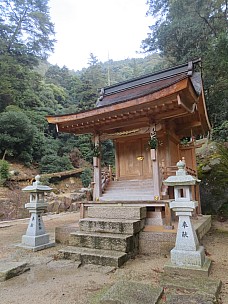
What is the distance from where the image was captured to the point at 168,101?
479 centimetres

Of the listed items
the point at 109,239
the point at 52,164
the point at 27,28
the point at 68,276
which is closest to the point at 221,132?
the point at 109,239

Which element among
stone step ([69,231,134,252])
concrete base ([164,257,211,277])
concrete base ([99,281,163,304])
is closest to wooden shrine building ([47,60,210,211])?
stone step ([69,231,134,252])

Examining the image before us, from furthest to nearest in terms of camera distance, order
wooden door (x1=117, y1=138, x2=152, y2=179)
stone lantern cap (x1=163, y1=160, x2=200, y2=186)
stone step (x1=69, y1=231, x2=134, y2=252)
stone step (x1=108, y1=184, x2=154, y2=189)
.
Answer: wooden door (x1=117, y1=138, x2=152, y2=179), stone step (x1=108, y1=184, x2=154, y2=189), stone step (x1=69, y1=231, x2=134, y2=252), stone lantern cap (x1=163, y1=160, x2=200, y2=186)

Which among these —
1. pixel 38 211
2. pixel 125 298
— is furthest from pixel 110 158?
pixel 125 298

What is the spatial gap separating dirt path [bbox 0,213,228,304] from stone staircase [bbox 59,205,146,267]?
0.16 m

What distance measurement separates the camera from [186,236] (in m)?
3.44

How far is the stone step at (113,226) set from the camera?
435 centimetres

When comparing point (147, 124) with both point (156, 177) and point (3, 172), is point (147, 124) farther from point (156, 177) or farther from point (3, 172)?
point (3, 172)

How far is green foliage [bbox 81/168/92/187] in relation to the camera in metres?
17.1

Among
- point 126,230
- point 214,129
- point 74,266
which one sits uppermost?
point 214,129

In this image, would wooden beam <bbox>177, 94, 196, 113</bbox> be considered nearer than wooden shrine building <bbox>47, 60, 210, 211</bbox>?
Yes

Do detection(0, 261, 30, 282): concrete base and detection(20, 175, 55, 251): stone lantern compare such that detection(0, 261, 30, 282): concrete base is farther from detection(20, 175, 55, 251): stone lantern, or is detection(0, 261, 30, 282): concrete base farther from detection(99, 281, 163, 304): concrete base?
detection(99, 281, 163, 304): concrete base

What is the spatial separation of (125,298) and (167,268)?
1054mm

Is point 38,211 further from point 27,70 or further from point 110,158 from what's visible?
point 27,70
